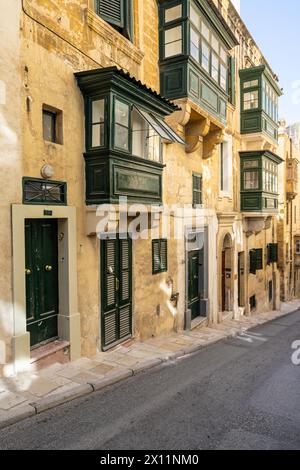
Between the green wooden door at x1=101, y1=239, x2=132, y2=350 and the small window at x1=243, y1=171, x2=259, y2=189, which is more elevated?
the small window at x1=243, y1=171, x2=259, y2=189

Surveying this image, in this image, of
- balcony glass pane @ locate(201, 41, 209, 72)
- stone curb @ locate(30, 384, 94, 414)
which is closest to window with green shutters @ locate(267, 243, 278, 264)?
balcony glass pane @ locate(201, 41, 209, 72)

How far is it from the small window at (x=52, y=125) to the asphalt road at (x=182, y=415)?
450 centimetres

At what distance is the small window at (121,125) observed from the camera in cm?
713

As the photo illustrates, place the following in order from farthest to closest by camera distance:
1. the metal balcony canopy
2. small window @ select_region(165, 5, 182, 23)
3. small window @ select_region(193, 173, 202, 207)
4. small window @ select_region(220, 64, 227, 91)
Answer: small window @ select_region(220, 64, 227, 91) < small window @ select_region(193, 173, 202, 207) < small window @ select_region(165, 5, 182, 23) < the metal balcony canopy

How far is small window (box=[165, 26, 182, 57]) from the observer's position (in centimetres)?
1002

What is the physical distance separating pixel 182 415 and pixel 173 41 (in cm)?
943

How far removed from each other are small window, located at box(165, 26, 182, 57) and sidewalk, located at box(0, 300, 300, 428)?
7889mm

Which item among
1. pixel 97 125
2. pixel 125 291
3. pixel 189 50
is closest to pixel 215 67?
pixel 189 50

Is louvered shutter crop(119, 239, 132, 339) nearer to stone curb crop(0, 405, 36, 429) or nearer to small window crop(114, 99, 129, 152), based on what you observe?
small window crop(114, 99, 129, 152)

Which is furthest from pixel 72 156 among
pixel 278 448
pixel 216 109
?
pixel 216 109

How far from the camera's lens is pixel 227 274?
51.8 ft

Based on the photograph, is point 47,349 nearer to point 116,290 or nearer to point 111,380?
point 111,380
